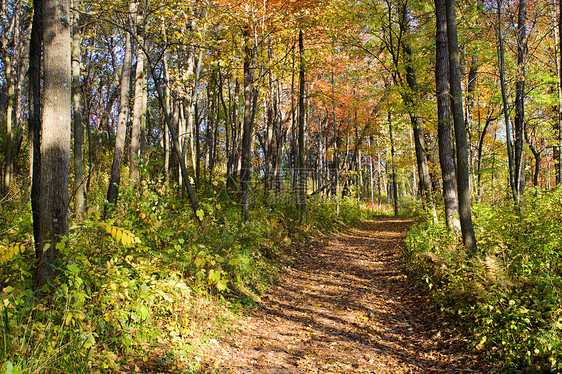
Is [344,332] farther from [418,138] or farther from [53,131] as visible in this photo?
[418,138]

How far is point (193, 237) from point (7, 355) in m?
3.59

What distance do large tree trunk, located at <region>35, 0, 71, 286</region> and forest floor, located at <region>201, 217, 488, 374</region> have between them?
2155mm

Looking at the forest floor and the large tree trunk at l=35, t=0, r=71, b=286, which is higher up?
the large tree trunk at l=35, t=0, r=71, b=286

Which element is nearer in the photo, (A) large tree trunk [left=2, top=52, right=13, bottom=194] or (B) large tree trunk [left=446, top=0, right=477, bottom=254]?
(B) large tree trunk [left=446, top=0, right=477, bottom=254]

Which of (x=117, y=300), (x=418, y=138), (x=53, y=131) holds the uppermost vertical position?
(x=418, y=138)

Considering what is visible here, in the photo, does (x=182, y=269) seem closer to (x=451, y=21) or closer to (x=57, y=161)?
(x=57, y=161)

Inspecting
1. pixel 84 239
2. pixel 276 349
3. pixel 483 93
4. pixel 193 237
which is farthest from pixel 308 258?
pixel 483 93

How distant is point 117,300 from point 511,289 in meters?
4.84

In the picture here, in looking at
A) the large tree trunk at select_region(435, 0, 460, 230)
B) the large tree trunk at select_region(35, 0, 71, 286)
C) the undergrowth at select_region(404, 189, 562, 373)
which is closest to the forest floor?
the undergrowth at select_region(404, 189, 562, 373)

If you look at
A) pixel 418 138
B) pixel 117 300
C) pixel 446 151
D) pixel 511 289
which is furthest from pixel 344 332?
pixel 418 138

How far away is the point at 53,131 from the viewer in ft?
10.8

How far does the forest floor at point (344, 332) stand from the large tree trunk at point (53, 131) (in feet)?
7.07

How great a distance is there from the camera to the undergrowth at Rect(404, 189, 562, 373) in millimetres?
3424

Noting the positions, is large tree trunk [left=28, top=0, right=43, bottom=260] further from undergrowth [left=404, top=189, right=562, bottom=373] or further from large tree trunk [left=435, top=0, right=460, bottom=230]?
large tree trunk [left=435, top=0, right=460, bottom=230]
